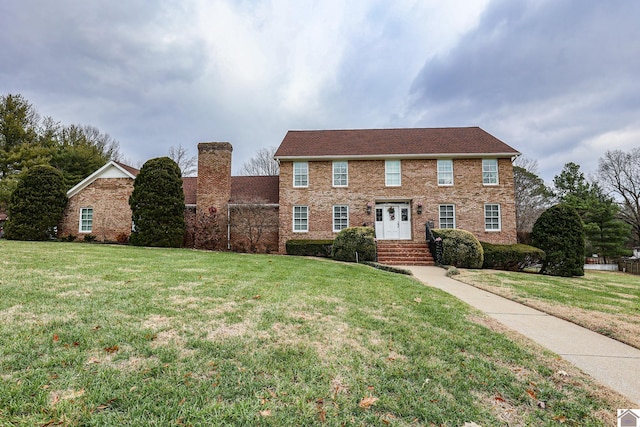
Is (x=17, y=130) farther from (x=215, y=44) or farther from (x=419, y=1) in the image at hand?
(x=419, y=1)

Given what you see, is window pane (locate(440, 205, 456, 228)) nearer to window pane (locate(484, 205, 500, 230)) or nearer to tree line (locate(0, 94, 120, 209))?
window pane (locate(484, 205, 500, 230))

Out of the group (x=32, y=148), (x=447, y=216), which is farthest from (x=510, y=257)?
(x=32, y=148)

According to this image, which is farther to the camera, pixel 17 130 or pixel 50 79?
pixel 17 130

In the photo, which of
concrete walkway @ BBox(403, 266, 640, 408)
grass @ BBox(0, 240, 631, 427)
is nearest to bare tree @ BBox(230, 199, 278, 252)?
grass @ BBox(0, 240, 631, 427)

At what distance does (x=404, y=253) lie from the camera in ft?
51.5

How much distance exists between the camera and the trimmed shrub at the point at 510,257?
1395 cm

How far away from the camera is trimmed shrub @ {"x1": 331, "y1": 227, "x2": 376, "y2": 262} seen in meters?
14.3

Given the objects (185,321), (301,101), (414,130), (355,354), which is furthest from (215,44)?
(355,354)

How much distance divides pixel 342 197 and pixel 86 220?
1652 cm

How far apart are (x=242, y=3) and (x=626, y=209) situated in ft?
153

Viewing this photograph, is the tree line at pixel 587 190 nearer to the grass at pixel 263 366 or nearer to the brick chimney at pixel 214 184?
the brick chimney at pixel 214 184

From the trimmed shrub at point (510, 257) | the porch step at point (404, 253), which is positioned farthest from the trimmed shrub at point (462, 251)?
the porch step at point (404, 253)

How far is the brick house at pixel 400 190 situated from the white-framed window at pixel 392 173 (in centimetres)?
2

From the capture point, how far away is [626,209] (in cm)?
3553
